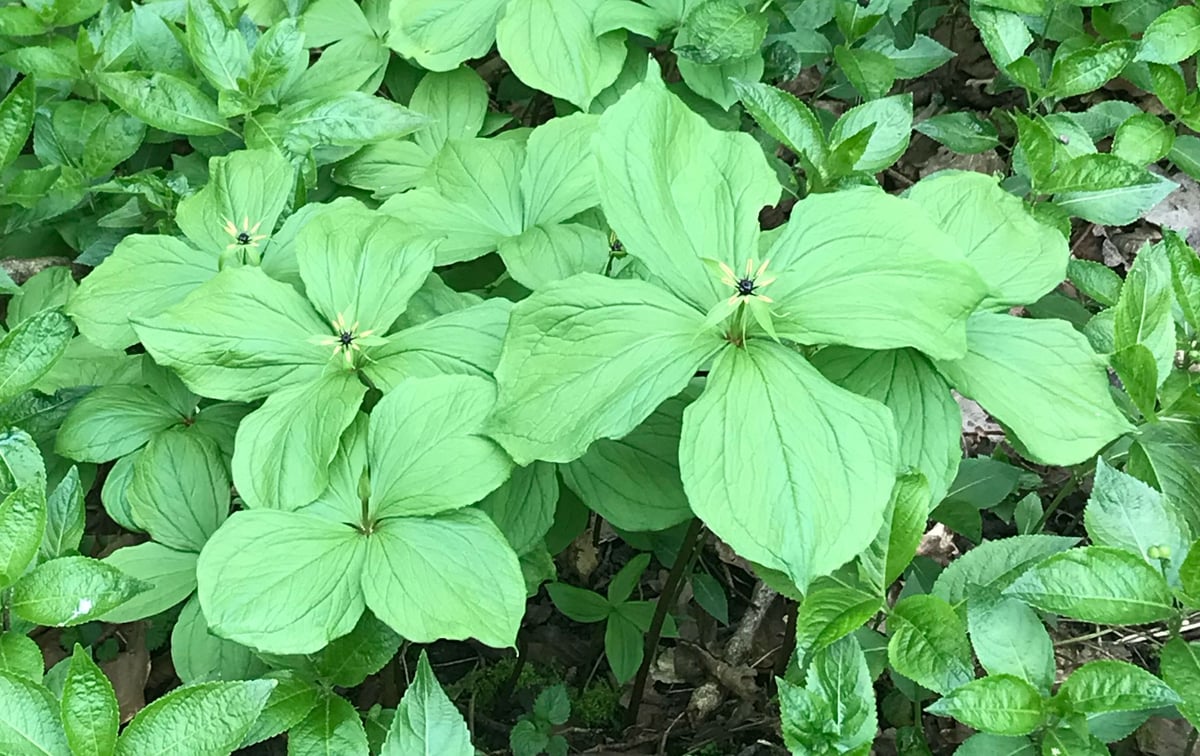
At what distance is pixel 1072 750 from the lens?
1.25 metres

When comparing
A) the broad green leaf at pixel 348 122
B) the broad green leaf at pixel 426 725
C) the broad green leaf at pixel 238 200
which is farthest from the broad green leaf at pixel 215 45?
the broad green leaf at pixel 426 725

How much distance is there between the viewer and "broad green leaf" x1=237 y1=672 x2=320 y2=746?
1.36m

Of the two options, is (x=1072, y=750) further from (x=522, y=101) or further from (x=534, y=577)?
(x=522, y=101)

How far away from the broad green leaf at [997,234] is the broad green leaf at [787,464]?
0.39 m

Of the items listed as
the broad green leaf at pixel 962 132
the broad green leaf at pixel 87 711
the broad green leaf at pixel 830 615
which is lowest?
the broad green leaf at pixel 830 615

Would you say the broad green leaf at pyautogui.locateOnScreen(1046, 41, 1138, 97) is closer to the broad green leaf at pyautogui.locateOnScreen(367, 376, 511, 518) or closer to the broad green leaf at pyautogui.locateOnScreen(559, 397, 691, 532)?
the broad green leaf at pyautogui.locateOnScreen(559, 397, 691, 532)

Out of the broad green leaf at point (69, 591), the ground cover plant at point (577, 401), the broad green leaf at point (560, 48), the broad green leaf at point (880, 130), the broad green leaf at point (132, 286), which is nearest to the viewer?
the ground cover plant at point (577, 401)

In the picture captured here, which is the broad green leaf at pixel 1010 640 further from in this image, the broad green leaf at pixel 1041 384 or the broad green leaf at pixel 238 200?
the broad green leaf at pixel 238 200

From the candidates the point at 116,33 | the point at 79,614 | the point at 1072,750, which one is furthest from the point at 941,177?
the point at 116,33

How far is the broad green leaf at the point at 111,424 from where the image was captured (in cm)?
168

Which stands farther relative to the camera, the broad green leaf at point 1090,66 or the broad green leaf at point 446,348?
the broad green leaf at point 1090,66

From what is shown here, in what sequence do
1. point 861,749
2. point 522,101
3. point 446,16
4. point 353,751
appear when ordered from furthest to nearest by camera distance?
1. point 522,101
2. point 446,16
3. point 353,751
4. point 861,749

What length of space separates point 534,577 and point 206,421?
685 mm

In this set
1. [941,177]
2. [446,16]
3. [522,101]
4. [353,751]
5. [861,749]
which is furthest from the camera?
[522,101]
